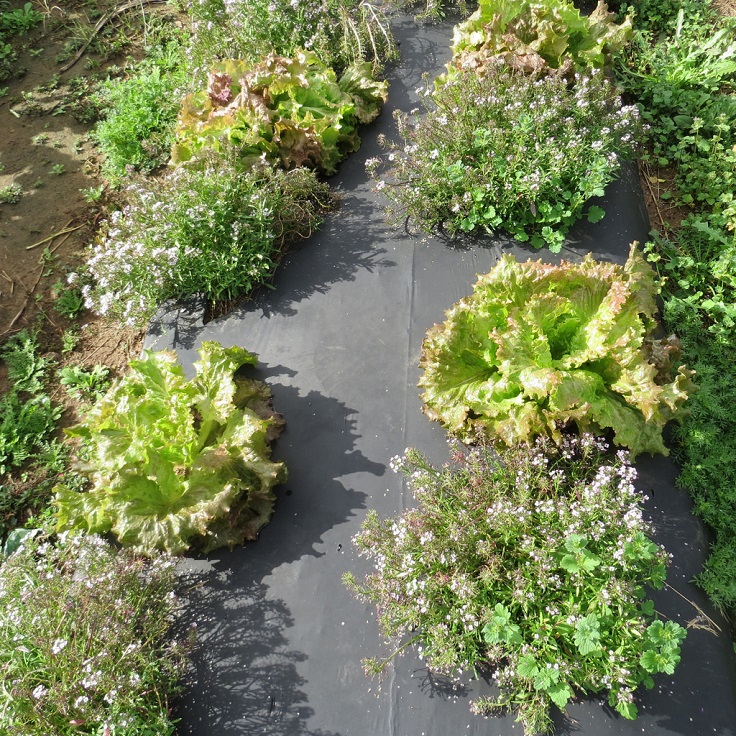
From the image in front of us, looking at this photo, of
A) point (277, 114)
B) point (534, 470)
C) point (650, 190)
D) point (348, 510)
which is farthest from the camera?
point (650, 190)

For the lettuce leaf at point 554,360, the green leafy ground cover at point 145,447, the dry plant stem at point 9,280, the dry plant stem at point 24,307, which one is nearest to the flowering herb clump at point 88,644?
the green leafy ground cover at point 145,447

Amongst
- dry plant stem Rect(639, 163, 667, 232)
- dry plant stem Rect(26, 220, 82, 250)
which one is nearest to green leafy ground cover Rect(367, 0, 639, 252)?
dry plant stem Rect(639, 163, 667, 232)

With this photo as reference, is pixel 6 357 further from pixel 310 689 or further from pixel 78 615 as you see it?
pixel 310 689

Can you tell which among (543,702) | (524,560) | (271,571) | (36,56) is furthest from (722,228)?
(36,56)

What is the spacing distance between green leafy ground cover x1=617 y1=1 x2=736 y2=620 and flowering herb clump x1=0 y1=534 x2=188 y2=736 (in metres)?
2.71

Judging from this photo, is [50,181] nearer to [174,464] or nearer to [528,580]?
[174,464]

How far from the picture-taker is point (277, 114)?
4.24 m

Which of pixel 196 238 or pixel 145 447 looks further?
pixel 196 238

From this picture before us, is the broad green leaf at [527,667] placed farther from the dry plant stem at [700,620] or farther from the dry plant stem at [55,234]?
the dry plant stem at [55,234]

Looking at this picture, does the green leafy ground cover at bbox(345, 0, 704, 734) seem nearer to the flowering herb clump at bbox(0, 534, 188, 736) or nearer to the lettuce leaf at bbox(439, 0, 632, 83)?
the lettuce leaf at bbox(439, 0, 632, 83)

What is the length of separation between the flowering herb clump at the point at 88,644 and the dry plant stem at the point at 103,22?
5.70 metres

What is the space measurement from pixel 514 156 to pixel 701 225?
1.53 metres

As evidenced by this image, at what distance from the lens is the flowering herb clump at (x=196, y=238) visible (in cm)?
370

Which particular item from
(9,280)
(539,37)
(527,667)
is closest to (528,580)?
(527,667)
